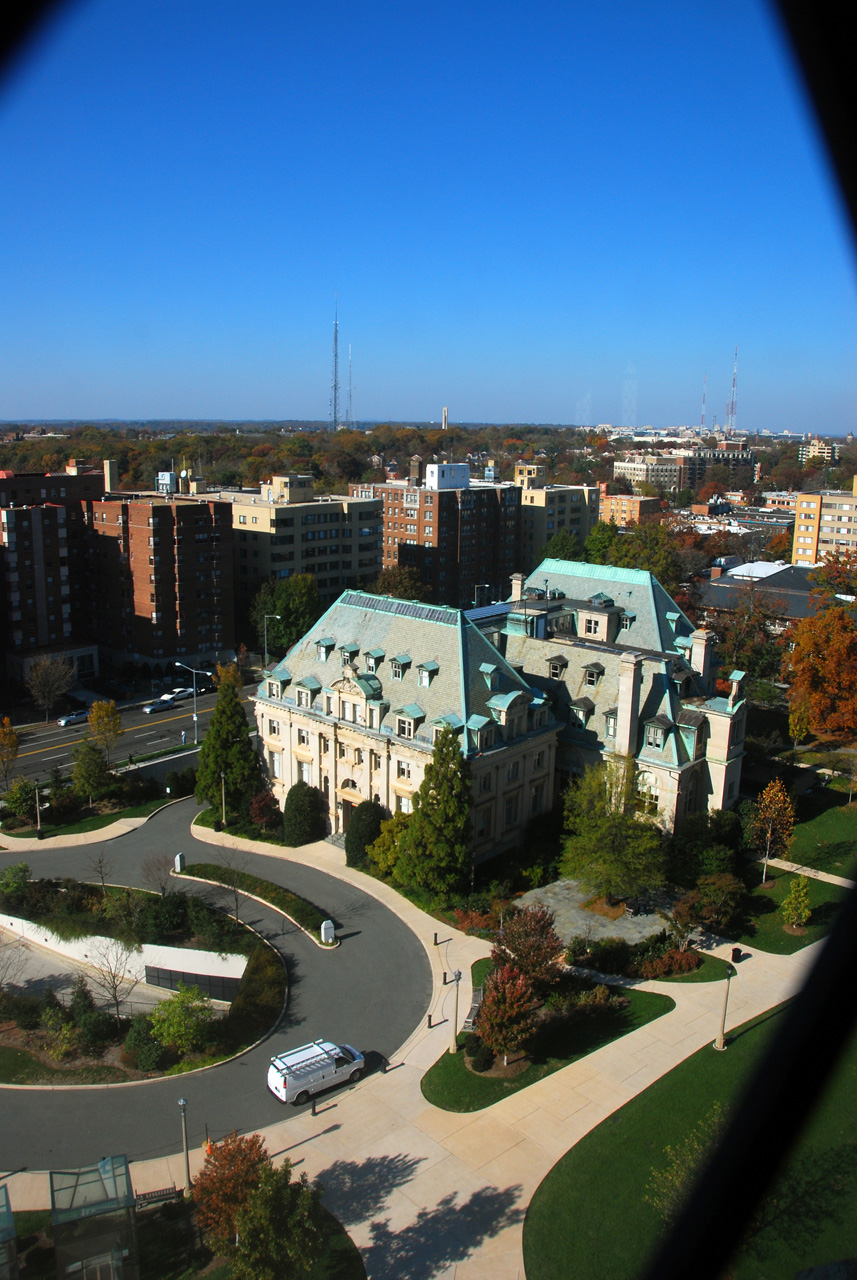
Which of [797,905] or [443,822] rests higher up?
[443,822]

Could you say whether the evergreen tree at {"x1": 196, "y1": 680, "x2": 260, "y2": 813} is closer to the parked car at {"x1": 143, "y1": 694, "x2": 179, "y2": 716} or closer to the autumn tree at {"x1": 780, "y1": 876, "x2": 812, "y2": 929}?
the parked car at {"x1": 143, "y1": 694, "x2": 179, "y2": 716}

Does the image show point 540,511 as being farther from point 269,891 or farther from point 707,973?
point 707,973

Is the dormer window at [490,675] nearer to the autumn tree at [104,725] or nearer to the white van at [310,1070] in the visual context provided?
the white van at [310,1070]

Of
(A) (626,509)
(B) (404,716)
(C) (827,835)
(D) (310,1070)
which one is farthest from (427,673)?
(A) (626,509)

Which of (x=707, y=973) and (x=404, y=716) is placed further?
(x=404, y=716)

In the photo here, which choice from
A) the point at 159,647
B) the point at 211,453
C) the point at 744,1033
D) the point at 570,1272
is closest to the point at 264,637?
the point at 159,647

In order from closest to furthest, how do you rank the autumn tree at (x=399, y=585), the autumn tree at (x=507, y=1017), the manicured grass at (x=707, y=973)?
1. the autumn tree at (x=507, y=1017)
2. the manicured grass at (x=707, y=973)
3. the autumn tree at (x=399, y=585)

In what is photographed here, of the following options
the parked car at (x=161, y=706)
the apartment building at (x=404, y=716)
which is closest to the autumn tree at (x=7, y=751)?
the apartment building at (x=404, y=716)

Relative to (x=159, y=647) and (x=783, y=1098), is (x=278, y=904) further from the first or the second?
(x=159, y=647)
